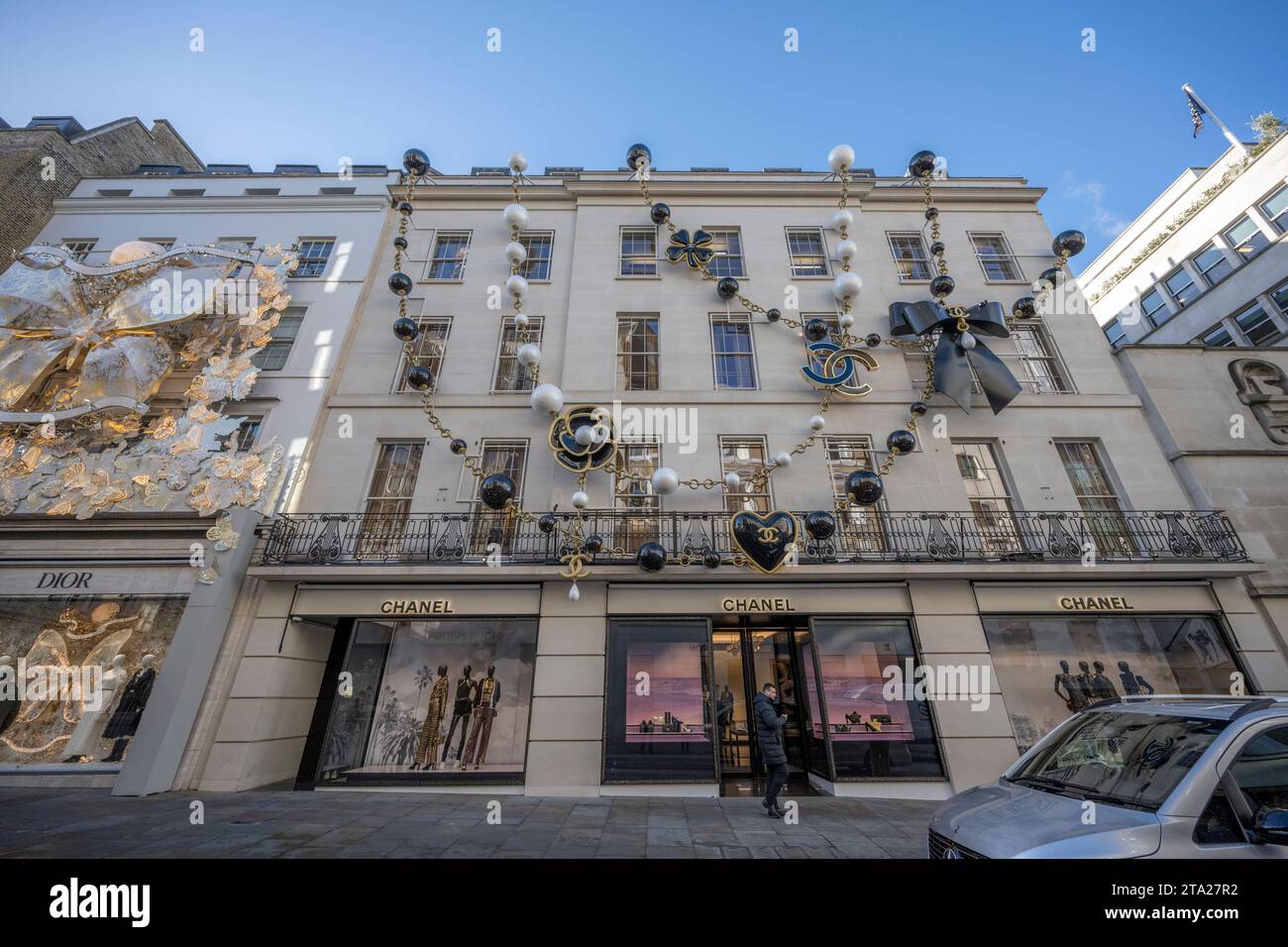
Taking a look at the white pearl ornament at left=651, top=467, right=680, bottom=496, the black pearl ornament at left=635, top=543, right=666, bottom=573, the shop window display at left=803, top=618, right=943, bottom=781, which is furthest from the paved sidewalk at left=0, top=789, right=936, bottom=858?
the white pearl ornament at left=651, top=467, right=680, bottom=496

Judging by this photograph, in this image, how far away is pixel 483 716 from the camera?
10984 millimetres

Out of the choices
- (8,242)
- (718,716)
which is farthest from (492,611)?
(8,242)

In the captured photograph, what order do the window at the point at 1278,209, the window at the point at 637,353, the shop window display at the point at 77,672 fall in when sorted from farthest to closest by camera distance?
the window at the point at 1278,209, the window at the point at 637,353, the shop window display at the point at 77,672

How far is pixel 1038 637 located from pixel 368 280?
20.6m

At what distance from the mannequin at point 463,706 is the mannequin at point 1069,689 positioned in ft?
42.3

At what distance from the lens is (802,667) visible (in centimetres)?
1118

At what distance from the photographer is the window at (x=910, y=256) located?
15.6 metres

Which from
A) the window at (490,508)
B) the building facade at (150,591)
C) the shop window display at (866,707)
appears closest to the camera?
the building facade at (150,591)

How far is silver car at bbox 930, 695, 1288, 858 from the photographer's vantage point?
11.0 feet

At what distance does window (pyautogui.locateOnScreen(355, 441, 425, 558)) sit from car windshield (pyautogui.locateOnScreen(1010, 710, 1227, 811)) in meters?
11.7

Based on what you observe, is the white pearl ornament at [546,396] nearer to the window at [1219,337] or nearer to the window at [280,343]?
the window at [280,343]

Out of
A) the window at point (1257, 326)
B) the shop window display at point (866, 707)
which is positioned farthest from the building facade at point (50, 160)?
the window at point (1257, 326)

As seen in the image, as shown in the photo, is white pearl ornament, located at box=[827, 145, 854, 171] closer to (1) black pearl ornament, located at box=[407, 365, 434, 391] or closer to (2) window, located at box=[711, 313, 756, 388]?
(2) window, located at box=[711, 313, 756, 388]

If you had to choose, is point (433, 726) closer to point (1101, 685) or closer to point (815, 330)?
point (815, 330)
